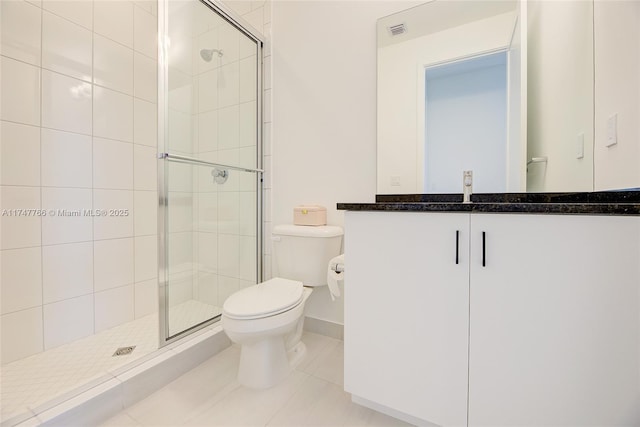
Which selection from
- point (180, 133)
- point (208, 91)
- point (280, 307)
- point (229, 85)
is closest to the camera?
point (280, 307)

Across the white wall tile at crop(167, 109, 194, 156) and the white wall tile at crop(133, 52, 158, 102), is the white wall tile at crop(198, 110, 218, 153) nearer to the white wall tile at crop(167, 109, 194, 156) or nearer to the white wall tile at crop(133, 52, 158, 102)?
the white wall tile at crop(167, 109, 194, 156)

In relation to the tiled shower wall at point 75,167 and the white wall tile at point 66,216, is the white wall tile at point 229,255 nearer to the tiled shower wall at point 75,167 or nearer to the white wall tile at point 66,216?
the tiled shower wall at point 75,167

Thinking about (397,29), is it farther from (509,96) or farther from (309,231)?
(309,231)

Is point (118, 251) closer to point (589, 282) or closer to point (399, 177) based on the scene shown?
point (399, 177)

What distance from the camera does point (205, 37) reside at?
1610 millimetres

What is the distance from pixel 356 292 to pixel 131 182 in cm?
176

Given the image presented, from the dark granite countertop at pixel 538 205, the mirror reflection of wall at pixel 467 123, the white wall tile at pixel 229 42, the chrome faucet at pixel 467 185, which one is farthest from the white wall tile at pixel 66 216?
the chrome faucet at pixel 467 185

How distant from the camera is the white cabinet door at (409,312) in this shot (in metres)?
0.84

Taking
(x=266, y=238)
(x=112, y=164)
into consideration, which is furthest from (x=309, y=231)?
(x=112, y=164)

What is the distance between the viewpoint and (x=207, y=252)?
1.71m

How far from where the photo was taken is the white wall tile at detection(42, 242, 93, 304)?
57.5 inches

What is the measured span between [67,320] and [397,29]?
2534 mm

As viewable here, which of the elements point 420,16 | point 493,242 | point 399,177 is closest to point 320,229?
point 399,177

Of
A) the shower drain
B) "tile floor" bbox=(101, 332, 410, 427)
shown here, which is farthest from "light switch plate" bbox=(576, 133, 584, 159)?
the shower drain
